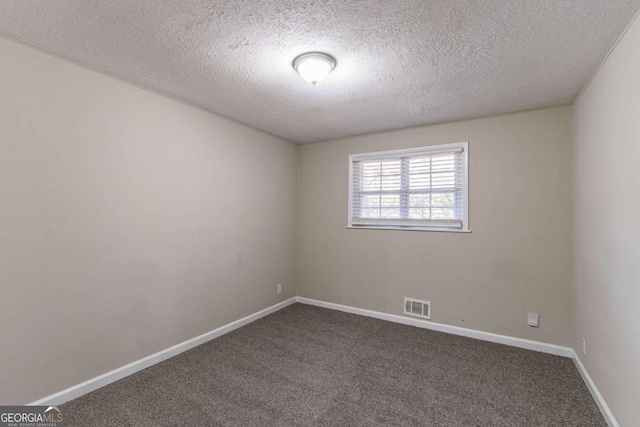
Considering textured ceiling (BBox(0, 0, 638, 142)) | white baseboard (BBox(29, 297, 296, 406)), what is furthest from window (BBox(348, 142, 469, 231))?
white baseboard (BBox(29, 297, 296, 406))

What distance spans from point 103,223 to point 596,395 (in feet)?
12.4

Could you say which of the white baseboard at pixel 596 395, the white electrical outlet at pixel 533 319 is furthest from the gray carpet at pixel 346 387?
the white electrical outlet at pixel 533 319

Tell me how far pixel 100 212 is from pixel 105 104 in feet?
2.71

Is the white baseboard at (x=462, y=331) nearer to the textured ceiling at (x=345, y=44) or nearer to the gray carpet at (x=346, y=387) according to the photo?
the gray carpet at (x=346, y=387)

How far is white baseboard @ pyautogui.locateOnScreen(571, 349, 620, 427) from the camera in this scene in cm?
181

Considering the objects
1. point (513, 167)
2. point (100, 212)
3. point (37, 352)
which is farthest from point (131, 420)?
point (513, 167)

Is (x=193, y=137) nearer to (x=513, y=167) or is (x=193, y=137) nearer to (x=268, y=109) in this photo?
(x=268, y=109)

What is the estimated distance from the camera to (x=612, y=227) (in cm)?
185

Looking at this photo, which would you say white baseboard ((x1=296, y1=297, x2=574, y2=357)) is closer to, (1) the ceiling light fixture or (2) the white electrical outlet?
(2) the white electrical outlet

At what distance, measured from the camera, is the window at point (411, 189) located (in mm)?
3316

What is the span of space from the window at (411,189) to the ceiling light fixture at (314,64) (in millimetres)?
1872

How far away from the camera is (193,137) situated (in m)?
2.92

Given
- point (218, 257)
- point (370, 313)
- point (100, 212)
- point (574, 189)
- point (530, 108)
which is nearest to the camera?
point (100, 212)

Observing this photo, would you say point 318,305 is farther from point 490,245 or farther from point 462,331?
point 490,245
